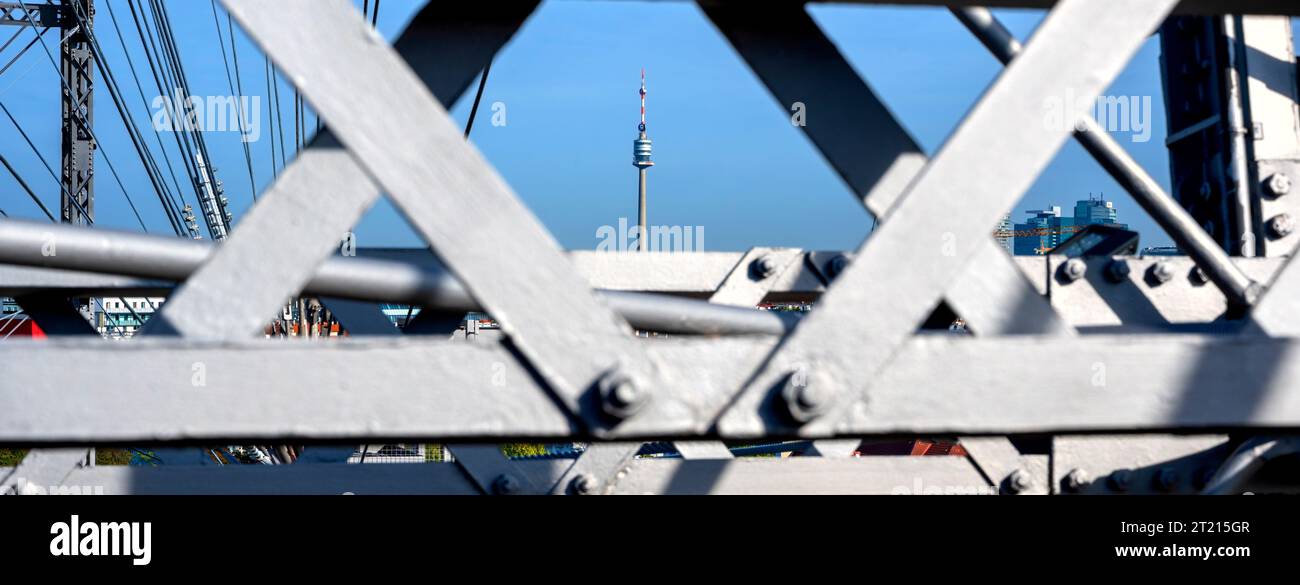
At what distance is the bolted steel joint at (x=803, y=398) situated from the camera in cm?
167

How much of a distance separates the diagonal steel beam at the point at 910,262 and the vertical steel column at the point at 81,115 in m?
15.6

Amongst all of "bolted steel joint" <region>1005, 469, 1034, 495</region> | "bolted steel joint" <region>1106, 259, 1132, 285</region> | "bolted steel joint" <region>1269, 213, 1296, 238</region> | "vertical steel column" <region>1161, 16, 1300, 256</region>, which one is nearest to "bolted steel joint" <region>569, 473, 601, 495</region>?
"bolted steel joint" <region>1005, 469, 1034, 495</region>

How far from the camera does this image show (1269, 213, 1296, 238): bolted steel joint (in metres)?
4.12

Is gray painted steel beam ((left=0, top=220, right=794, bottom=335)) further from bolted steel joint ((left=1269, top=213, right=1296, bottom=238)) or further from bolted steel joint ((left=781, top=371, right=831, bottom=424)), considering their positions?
bolted steel joint ((left=1269, top=213, right=1296, bottom=238))

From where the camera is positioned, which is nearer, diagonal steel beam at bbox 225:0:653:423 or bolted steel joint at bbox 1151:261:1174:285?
diagonal steel beam at bbox 225:0:653:423

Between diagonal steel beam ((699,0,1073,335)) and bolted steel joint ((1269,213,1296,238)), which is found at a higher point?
bolted steel joint ((1269,213,1296,238))

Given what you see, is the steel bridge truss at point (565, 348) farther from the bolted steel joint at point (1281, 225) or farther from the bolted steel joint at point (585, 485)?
the bolted steel joint at point (1281, 225)

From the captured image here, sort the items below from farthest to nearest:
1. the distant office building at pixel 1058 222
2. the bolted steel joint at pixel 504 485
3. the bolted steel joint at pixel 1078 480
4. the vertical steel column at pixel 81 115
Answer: the distant office building at pixel 1058 222, the vertical steel column at pixel 81 115, the bolted steel joint at pixel 504 485, the bolted steel joint at pixel 1078 480

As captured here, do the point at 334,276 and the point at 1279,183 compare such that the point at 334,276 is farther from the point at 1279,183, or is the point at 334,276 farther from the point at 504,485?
the point at 1279,183

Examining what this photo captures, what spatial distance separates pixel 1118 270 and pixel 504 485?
2.32 metres

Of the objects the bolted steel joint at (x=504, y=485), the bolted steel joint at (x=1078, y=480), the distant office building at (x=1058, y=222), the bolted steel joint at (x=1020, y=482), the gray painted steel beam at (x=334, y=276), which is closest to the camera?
the gray painted steel beam at (x=334, y=276)

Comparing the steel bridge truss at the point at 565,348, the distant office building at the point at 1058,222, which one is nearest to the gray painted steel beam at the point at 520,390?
the steel bridge truss at the point at 565,348

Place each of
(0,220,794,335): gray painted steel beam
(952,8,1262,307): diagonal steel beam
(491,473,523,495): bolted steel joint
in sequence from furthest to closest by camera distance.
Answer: (491,473,523,495): bolted steel joint < (952,8,1262,307): diagonal steel beam < (0,220,794,335): gray painted steel beam

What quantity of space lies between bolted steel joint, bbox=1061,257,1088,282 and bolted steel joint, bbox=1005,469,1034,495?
2.67 feet
